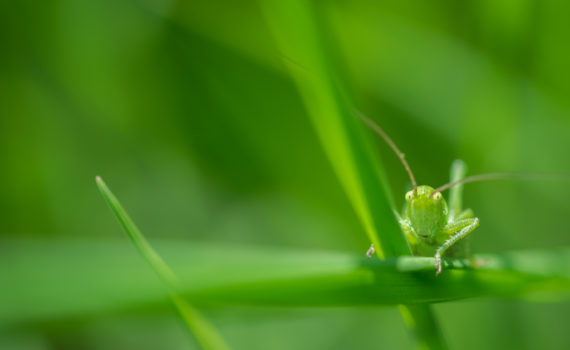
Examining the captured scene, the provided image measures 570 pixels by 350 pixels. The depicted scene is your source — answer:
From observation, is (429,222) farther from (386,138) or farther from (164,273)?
(164,273)

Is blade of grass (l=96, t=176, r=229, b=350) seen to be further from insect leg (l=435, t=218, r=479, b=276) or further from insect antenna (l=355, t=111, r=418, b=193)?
insect leg (l=435, t=218, r=479, b=276)

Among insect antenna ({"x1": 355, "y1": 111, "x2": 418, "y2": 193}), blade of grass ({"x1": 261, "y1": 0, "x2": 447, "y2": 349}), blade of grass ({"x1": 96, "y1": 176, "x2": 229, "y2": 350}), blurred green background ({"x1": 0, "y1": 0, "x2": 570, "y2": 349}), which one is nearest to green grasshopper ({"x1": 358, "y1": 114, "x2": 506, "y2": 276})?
insect antenna ({"x1": 355, "y1": 111, "x2": 418, "y2": 193})

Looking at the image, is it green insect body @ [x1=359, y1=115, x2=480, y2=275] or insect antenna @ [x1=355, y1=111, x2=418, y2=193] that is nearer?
insect antenna @ [x1=355, y1=111, x2=418, y2=193]

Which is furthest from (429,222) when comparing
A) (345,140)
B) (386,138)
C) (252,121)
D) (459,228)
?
(252,121)

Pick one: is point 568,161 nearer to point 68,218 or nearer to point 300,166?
point 300,166

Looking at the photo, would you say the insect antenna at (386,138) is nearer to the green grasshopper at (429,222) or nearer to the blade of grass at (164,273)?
the green grasshopper at (429,222)

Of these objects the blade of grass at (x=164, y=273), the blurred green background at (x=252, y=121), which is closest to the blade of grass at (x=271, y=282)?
the blade of grass at (x=164, y=273)

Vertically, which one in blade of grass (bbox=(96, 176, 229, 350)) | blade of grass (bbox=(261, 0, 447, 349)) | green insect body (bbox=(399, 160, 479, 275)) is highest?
green insect body (bbox=(399, 160, 479, 275))
